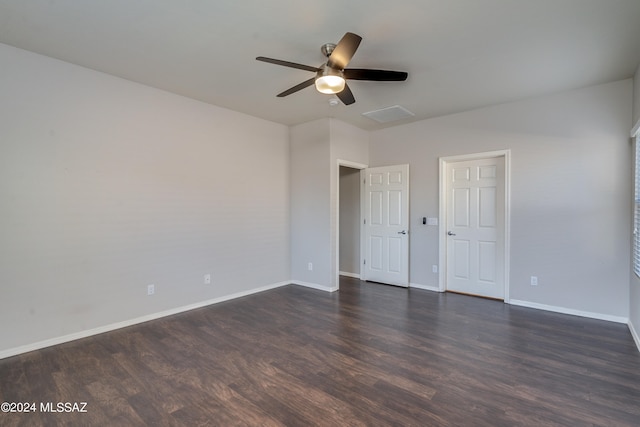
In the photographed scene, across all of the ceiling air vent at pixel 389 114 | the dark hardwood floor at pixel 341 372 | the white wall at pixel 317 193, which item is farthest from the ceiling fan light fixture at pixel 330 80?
the dark hardwood floor at pixel 341 372

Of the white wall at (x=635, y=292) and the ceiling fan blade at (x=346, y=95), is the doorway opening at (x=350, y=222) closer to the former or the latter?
the ceiling fan blade at (x=346, y=95)

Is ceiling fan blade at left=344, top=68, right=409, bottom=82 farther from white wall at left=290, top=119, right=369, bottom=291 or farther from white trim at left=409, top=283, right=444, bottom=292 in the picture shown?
white trim at left=409, top=283, right=444, bottom=292

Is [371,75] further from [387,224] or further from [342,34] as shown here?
[387,224]

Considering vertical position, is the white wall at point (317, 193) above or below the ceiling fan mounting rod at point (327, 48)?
below

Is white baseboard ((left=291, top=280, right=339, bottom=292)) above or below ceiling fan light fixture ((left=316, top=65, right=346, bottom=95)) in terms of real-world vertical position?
below

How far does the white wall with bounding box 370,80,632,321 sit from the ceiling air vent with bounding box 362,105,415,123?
82cm

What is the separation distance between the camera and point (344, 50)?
7.68ft

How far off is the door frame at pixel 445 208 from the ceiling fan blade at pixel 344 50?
2.91 metres

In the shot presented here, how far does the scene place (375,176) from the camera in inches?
219

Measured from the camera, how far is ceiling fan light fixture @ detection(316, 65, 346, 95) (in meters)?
2.55

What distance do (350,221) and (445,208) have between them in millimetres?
1848

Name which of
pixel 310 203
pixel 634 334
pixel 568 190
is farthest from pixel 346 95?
pixel 634 334

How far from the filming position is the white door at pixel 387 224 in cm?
523

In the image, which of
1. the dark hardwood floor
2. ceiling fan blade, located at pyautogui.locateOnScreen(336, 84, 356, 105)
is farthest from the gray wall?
ceiling fan blade, located at pyautogui.locateOnScreen(336, 84, 356, 105)
